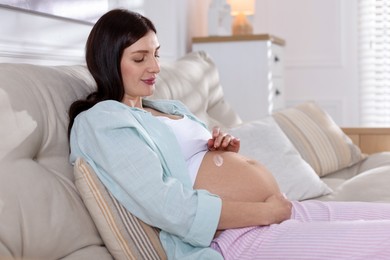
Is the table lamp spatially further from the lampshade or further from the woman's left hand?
the woman's left hand

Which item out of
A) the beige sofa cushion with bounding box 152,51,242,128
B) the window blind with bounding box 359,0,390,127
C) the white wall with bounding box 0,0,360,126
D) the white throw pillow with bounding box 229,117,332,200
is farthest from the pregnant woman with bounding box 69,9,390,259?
the window blind with bounding box 359,0,390,127

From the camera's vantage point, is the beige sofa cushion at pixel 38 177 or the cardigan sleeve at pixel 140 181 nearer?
the beige sofa cushion at pixel 38 177

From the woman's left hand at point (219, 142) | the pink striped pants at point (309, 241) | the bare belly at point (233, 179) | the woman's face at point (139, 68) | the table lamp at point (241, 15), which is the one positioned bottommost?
the pink striped pants at point (309, 241)

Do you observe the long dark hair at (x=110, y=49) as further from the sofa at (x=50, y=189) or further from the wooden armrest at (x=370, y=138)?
the wooden armrest at (x=370, y=138)

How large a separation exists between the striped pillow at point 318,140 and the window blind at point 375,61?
6.14 feet

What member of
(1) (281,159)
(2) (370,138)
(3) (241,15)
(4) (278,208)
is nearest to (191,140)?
(4) (278,208)

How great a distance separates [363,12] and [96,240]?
3702mm

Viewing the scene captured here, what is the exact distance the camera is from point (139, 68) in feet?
6.07

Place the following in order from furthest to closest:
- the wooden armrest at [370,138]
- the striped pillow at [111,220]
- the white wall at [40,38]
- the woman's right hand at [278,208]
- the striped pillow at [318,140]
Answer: the wooden armrest at [370,138]
the striped pillow at [318,140]
the white wall at [40,38]
the woman's right hand at [278,208]
the striped pillow at [111,220]

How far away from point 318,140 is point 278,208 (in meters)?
1.29

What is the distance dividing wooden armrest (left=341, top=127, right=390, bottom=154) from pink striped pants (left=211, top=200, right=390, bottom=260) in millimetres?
1684

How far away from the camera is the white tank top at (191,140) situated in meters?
1.82

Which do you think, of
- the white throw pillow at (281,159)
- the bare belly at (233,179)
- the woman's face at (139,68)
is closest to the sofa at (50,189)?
the woman's face at (139,68)

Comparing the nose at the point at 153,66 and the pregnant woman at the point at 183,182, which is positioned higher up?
the nose at the point at 153,66
